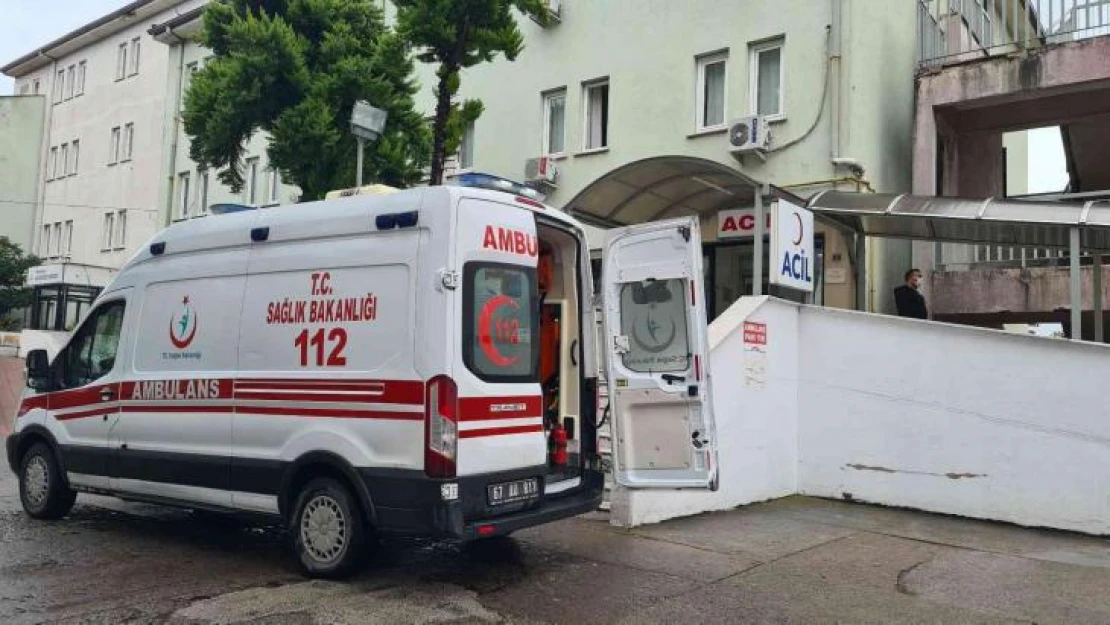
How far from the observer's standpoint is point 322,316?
609cm

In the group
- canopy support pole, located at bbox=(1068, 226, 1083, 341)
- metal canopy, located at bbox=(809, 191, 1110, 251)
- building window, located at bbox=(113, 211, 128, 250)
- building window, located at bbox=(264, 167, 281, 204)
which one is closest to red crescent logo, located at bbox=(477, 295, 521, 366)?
metal canopy, located at bbox=(809, 191, 1110, 251)

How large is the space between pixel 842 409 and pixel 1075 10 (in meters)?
7.30

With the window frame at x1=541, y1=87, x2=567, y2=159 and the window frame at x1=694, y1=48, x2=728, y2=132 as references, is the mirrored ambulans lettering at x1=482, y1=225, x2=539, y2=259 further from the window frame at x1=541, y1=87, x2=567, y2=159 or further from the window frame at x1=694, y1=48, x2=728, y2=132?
the window frame at x1=541, y1=87, x2=567, y2=159

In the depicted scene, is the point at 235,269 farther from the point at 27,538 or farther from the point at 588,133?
the point at 588,133

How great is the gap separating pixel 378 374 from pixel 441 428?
2.00ft

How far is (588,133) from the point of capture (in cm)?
1612

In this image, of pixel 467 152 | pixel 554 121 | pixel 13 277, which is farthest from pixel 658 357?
pixel 13 277

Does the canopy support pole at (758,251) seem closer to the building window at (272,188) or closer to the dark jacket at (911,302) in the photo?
the dark jacket at (911,302)

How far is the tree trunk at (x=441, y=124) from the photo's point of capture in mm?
12438

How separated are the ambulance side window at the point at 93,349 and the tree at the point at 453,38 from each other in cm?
592

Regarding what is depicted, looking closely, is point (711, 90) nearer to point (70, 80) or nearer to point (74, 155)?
point (74, 155)

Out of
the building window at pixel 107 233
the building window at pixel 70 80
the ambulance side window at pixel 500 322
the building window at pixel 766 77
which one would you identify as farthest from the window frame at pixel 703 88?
the building window at pixel 70 80

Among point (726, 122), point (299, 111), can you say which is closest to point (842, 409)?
point (726, 122)

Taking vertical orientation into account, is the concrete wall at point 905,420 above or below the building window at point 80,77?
below
